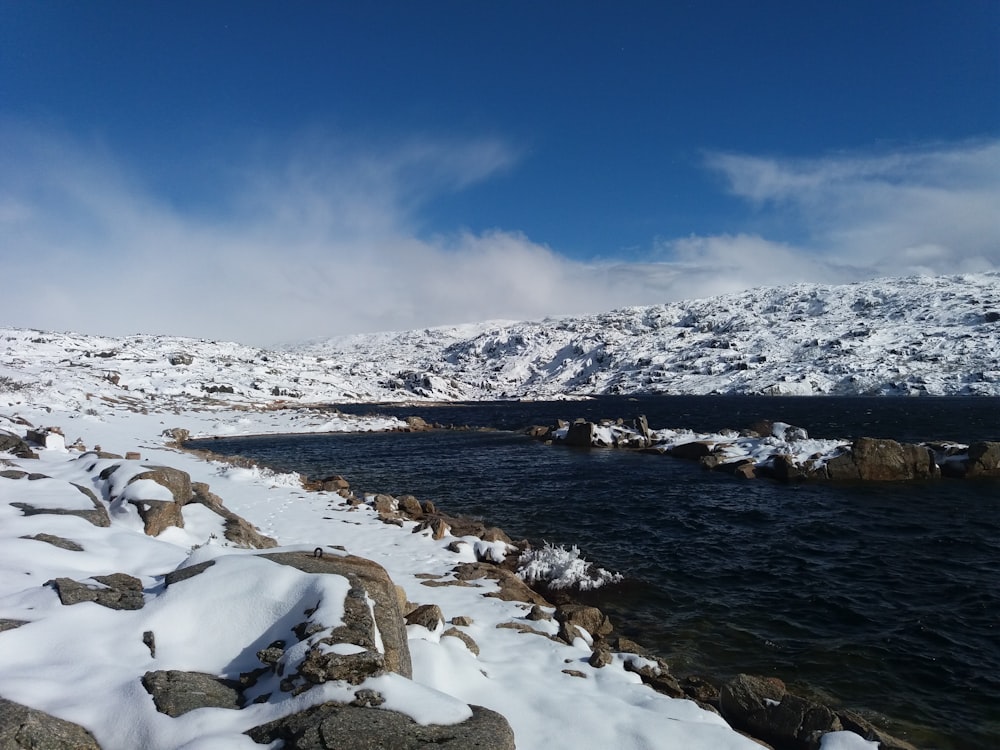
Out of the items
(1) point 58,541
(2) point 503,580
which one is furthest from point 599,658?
(1) point 58,541

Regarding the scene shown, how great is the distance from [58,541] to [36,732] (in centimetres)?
569

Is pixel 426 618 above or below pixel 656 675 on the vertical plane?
above

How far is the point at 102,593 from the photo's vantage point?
685 centimetres

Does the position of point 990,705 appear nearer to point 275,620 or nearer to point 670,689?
point 670,689

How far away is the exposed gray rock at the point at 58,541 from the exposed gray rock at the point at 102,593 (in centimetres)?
177

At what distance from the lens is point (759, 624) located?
1238cm

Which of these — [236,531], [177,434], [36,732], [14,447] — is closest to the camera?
[36,732]

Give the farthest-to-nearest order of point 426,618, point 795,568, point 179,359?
point 179,359, point 795,568, point 426,618

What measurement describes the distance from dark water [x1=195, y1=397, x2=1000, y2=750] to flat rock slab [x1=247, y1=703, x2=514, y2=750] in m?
7.32

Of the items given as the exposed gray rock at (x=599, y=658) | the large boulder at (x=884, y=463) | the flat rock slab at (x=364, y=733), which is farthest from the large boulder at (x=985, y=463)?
the flat rock slab at (x=364, y=733)

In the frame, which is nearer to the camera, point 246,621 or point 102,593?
point 246,621

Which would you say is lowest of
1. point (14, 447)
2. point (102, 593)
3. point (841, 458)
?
point (841, 458)

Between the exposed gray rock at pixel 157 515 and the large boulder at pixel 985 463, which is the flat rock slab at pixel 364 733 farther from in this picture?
the large boulder at pixel 985 463

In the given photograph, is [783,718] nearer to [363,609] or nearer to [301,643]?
[363,609]
